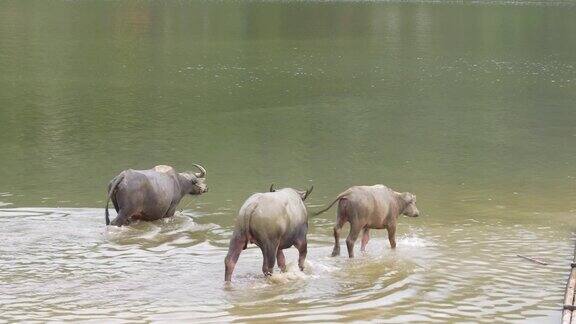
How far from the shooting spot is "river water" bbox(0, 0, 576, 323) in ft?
54.5

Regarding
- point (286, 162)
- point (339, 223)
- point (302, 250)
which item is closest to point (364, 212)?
point (339, 223)

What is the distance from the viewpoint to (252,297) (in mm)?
16156

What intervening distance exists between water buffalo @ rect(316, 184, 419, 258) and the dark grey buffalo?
377 cm

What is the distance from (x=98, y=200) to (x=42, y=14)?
220 ft

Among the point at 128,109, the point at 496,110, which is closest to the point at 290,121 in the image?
the point at 128,109

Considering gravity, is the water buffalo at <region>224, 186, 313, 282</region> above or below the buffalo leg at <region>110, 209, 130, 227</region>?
above

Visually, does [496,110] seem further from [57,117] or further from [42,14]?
[42,14]

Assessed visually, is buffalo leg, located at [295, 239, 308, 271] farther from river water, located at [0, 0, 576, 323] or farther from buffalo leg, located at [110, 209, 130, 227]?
buffalo leg, located at [110, 209, 130, 227]

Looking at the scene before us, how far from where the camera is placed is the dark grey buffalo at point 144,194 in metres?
20.9

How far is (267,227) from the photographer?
16422 millimetres

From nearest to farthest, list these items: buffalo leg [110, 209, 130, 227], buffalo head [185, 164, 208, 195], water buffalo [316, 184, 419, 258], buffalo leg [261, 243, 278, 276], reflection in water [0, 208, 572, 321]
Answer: reflection in water [0, 208, 572, 321] < buffalo leg [261, 243, 278, 276] < water buffalo [316, 184, 419, 258] < buffalo leg [110, 209, 130, 227] < buffalo head [185, 164, 208, 195]

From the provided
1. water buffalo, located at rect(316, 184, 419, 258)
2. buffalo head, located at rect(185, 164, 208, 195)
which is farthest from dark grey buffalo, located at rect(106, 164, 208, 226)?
water buffalo, located at rect(316, 184, 419, 258)

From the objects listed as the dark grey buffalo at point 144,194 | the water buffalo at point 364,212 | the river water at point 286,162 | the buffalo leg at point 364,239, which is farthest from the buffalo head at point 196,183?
the buffalo leg at point 364,239

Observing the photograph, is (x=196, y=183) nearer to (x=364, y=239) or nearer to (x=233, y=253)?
(x=364, y=239)
